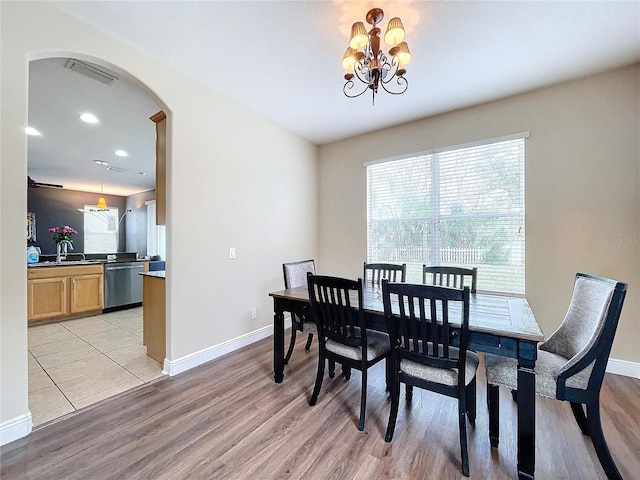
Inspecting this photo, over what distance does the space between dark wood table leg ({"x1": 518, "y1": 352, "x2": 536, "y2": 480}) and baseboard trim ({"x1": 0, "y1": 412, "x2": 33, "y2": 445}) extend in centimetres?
286

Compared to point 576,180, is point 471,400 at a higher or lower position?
lower

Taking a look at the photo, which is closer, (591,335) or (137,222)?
(591,335)

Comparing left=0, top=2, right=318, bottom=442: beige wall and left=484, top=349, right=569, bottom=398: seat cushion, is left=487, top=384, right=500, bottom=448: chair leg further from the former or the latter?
left=0, top=2, right=318, bottom=442: beige wall

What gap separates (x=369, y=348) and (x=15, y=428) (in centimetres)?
225

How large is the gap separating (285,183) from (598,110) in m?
3.35

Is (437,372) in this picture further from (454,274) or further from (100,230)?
(100,230)

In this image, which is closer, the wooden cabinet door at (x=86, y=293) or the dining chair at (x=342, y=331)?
the dining chair at (x=342, y=331)

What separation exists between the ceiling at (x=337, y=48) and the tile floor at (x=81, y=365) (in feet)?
8.86

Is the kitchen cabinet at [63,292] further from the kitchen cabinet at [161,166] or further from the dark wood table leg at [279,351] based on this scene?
the dark wood table leg at [279,351]

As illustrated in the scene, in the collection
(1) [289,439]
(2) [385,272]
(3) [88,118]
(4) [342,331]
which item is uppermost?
(3) [88,118]

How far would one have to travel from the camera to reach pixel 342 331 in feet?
6.42

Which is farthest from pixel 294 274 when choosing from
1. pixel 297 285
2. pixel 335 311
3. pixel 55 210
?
pixel 55 210

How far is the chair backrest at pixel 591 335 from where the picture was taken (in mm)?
1311

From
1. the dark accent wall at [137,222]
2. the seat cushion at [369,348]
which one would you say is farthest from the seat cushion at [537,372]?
the dark accent wall at [137,222]
